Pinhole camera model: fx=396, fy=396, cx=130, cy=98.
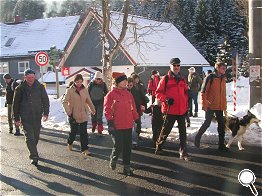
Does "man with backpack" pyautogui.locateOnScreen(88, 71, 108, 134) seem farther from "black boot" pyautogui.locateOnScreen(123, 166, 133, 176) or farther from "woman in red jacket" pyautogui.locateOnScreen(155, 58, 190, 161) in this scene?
"black boot" pyautogui.locateOnScreen(123, 166, 133, 176)

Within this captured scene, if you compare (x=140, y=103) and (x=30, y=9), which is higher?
(x=30, y=9)

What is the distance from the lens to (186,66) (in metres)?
31.0

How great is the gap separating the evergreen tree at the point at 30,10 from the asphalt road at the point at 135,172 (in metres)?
57.3

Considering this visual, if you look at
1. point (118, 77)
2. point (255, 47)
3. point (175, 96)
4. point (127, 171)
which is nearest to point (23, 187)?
point (127, 171)

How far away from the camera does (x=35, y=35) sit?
144 ft

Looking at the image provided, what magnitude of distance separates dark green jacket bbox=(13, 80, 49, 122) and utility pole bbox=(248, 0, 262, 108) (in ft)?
18.1

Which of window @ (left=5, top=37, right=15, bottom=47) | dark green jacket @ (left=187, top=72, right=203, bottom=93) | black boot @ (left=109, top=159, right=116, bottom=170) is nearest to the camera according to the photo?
black boot @ (left=109, top=159, right=116, bottom=170)

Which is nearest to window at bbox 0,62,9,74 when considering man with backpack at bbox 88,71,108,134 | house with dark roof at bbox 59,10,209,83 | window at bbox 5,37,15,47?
window at bbox 5,37,15,47

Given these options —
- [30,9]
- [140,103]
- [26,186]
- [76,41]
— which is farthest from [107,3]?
[30,9]

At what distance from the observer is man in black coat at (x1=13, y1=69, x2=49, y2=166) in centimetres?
795

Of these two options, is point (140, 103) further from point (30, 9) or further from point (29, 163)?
point (30, 9)

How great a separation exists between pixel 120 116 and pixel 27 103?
213 centimetres

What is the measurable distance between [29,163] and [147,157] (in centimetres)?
245

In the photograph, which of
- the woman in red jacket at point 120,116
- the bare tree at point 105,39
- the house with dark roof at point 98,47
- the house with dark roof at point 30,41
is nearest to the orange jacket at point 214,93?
the woman in red jacket at point 120,116
